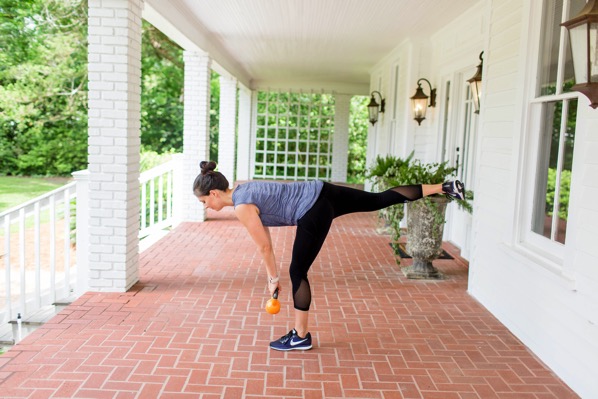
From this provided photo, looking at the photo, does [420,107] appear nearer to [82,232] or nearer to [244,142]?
[82,232]

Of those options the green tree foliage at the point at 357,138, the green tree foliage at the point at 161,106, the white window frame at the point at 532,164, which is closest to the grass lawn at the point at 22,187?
the green tree foliage at the point at 161,106

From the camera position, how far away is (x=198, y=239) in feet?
23.8

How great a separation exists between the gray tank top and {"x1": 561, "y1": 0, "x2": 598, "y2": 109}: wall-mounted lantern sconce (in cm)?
155

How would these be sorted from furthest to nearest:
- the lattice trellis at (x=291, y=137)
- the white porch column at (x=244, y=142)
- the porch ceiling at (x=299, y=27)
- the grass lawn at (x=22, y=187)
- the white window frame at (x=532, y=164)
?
1. the lattice trellis at (x=291, y=137)
2. the white porch column at (x=244, y=142)
3. the grass lawn at (x=22, y=187)
4. the porch ceiling at (x=299, y=27)
5. the white window frame at (x=532, y=164)

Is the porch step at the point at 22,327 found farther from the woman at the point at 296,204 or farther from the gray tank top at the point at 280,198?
the gray tank top at the point at 280,198

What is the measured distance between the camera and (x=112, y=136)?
4629 millimetres

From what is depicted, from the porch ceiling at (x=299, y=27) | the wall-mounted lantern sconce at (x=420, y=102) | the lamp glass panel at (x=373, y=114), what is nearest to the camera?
the porch ceiling at (x=299, y=27)

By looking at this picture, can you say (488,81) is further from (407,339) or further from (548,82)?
(407,339)

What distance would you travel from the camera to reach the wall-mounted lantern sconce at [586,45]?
2547 millimetres

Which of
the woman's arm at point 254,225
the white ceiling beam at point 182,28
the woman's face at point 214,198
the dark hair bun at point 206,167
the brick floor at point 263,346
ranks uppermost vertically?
the white ceiling beam at point 182,28

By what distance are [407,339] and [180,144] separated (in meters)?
17.4

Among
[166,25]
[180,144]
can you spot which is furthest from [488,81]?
[180,144]

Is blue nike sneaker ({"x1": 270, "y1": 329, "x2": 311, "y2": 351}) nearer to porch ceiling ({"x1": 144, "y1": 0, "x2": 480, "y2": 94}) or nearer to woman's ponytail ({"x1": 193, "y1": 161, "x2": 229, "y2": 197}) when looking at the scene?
woman's ponytail ({"x1": 193, "y1": 161, "x2": 229, "y2": 197})

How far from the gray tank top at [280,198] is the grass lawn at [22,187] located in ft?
38.6
